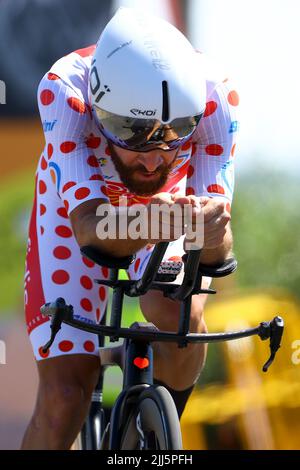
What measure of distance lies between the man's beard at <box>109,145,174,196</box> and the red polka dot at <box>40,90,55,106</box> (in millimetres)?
275

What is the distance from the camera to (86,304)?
3994 millimetres

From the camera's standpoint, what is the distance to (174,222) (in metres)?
2.96

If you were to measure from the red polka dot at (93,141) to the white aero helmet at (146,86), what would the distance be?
8.4 inches

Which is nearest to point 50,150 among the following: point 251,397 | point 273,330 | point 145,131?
point 145,131

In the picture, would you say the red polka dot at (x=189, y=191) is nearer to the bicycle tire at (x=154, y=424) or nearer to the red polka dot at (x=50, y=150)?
the red polka dot at (x=50, y=150)

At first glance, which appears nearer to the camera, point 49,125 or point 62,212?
point 49,125

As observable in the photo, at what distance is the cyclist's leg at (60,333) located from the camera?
386 cm

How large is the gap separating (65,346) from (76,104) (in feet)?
2.99

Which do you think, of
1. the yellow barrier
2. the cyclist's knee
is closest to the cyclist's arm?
the cyclist's knee

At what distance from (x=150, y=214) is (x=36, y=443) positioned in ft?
4.18

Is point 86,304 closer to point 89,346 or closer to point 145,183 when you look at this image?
point 89,346

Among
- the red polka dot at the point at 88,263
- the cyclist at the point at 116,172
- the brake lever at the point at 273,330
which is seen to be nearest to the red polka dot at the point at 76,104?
the cyclist at the point at 116,172

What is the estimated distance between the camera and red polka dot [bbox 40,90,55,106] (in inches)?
146
